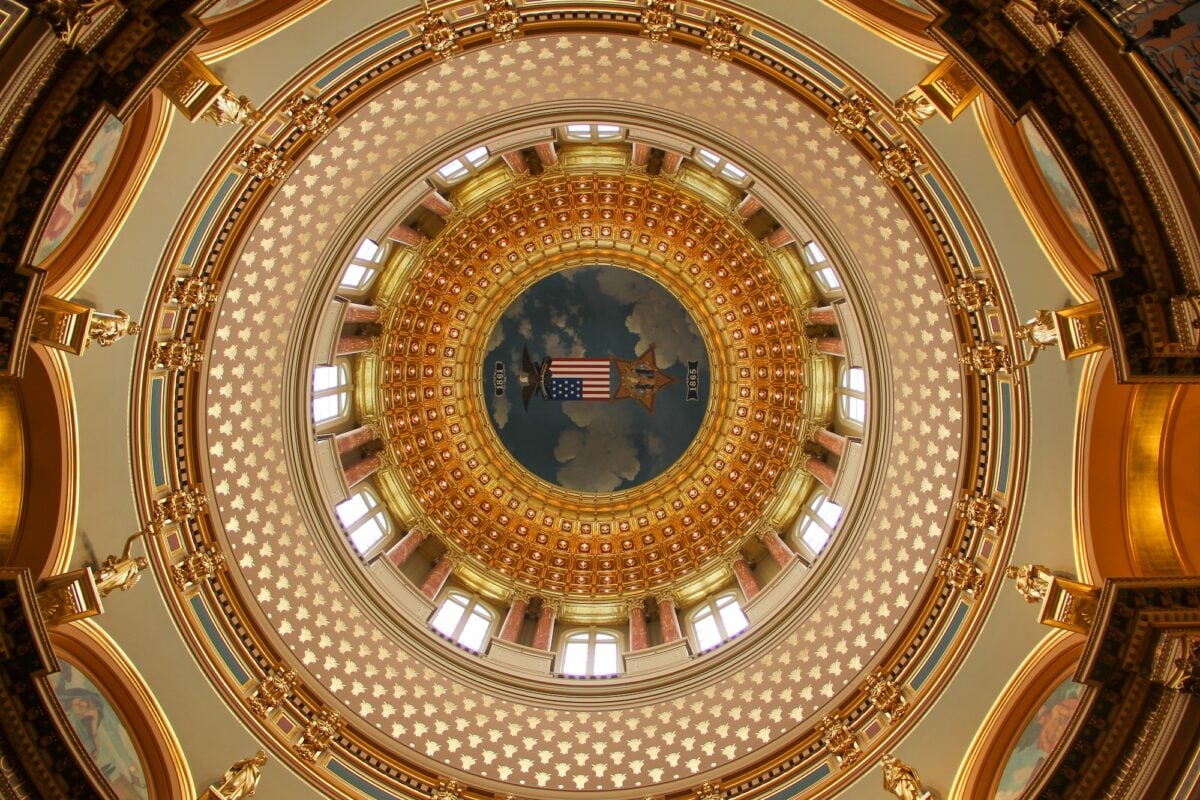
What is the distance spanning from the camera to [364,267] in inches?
945

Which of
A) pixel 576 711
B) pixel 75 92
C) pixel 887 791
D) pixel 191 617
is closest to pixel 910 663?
pixel 887 791

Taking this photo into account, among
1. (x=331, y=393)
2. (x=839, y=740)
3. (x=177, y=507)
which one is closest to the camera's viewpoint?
(x=177, y=507)

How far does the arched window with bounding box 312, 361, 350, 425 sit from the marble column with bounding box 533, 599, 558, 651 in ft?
32.1

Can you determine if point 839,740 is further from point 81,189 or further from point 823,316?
point 81,189

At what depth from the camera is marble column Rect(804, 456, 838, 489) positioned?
2359cm

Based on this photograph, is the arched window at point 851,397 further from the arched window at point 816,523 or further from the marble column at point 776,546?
the marble column at point 776,546

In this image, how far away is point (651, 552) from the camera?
28.5 meters

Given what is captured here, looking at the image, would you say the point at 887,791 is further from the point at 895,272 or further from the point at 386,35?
the point at 386,35

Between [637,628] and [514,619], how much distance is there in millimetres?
4264

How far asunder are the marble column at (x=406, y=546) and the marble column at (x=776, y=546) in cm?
1221

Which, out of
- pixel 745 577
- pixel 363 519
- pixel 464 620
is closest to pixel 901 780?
pixel 745 577

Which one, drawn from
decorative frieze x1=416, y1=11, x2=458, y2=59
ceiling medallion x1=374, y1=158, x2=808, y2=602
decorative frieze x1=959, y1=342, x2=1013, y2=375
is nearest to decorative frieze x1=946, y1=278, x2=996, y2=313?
decorative frieze x1=959, y1=342, x2=1013, y2=375

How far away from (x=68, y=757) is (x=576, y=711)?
11.6 meters

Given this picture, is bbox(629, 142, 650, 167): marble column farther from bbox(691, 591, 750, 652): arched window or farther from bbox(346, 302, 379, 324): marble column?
bbox(691, 591, 750, 652): arched window
